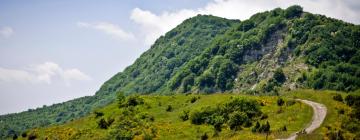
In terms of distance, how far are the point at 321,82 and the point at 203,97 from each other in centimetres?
8817

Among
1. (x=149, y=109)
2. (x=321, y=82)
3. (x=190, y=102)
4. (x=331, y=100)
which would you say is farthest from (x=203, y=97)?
(x=321, y=82)

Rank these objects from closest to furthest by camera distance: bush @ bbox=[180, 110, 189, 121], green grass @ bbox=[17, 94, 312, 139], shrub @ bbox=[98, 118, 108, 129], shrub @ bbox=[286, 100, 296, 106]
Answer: green grass @ bbox=[17, 94, 312, 139] < shrub @ bbox=[286, 100, 296, 106] < bush @ bbox=[180, 110, 189, 121] < shrub @ bbox=[98, 118, 108, 129]

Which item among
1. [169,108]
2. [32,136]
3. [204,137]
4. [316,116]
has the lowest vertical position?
[204,137]

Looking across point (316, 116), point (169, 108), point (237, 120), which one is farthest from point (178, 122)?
point (316, 116)

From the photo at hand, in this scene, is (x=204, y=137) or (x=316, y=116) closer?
(x=204, y=137)

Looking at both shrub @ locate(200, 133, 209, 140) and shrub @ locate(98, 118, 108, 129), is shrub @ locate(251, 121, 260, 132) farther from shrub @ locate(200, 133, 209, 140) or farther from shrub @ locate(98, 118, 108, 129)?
shrub @ locate(98, 118, 108, 129)

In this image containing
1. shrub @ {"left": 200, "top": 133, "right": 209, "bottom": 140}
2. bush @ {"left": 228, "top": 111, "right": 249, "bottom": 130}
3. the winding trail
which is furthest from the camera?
bush @ {"left": 228, "top": 111, "right": 249, "bottom": 130}

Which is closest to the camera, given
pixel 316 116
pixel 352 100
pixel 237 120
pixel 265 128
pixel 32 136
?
pixel 265 128

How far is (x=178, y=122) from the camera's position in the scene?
107125 millimetres

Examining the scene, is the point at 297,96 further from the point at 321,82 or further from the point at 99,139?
the point at 321,82

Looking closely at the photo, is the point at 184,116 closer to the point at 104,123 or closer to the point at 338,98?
the point at 104,123

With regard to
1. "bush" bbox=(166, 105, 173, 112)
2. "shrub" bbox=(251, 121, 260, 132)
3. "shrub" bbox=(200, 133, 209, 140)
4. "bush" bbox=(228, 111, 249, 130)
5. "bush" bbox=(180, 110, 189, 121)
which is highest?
"bush" bbox=(166, 105, 173, 112)

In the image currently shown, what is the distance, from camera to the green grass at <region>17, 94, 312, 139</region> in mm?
91188

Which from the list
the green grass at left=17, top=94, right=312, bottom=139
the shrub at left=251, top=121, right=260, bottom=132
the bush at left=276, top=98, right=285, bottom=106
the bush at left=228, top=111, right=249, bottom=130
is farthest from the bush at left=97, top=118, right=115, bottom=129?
the bush at left=276, top=98, right=285, bottom=106
